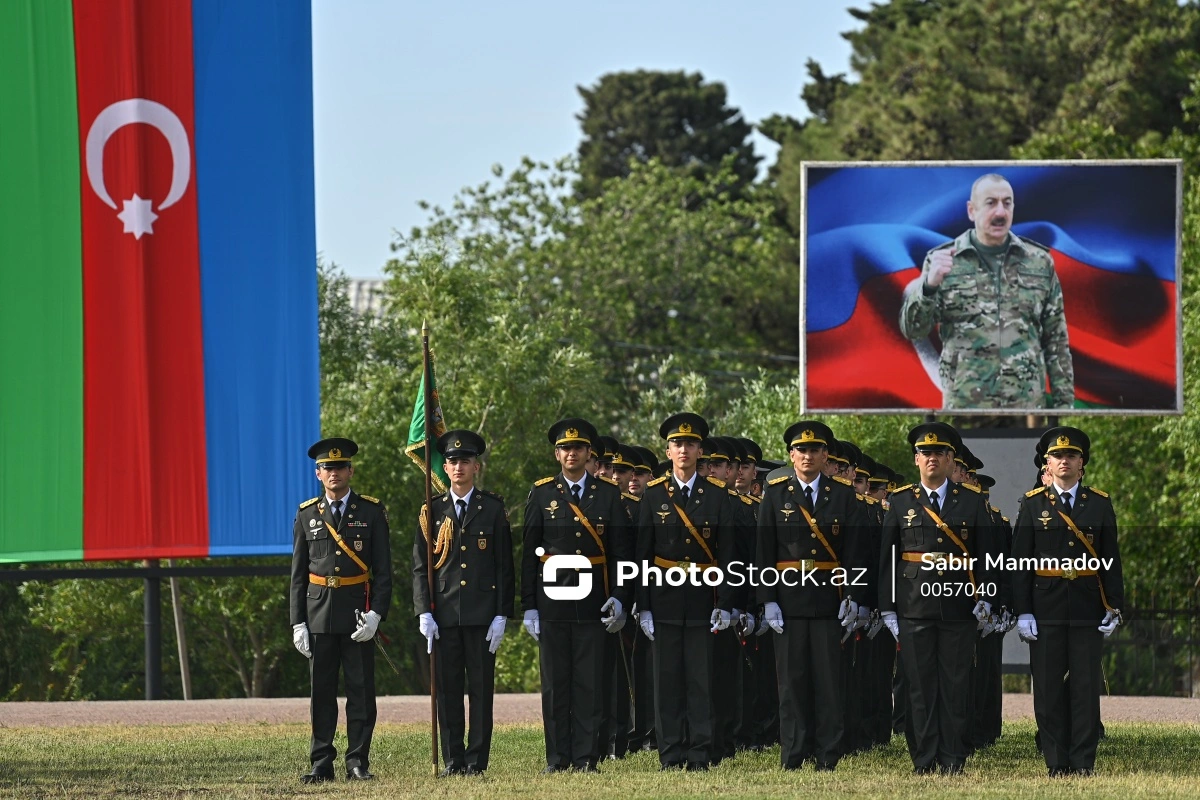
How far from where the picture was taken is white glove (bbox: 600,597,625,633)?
1197 cm

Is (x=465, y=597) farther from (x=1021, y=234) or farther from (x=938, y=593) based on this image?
(x=1021, y=234)

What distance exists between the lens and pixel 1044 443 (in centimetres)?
1220

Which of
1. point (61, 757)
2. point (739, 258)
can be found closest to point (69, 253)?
point (61, 757)

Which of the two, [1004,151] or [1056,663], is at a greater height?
[1004,151]

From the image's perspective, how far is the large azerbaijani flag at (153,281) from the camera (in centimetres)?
1931

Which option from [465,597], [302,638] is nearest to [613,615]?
[465,597]

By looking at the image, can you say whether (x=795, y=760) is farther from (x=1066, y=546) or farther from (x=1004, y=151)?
(x=1004, y=151)

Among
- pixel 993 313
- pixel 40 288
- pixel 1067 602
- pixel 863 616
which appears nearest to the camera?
pixel 1067 602

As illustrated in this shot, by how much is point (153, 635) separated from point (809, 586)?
34.6 ft

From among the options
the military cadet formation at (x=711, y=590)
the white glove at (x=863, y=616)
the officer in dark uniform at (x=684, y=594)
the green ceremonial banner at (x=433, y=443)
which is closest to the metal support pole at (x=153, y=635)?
the green ceremonial banner at (x=433, y=443)

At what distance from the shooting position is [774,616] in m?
11.9

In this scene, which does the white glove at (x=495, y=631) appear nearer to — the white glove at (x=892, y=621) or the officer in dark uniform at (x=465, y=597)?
the officer in dark uniform at (x=465, y=597)

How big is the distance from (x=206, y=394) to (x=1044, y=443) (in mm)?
9908

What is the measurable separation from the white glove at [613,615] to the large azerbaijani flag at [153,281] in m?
8.28
